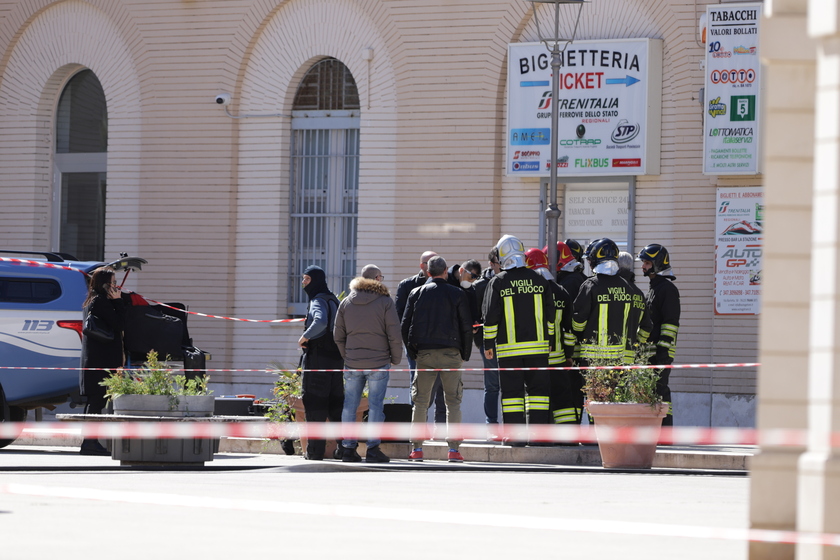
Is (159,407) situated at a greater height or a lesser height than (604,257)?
lesser

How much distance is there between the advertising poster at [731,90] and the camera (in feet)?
59.8

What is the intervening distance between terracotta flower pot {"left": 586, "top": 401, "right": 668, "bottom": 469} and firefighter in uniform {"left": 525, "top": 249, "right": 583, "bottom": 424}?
1074 mm

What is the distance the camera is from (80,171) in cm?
2311

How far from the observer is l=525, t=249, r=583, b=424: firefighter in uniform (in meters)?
15.0

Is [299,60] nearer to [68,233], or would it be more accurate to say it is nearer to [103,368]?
[68,233]

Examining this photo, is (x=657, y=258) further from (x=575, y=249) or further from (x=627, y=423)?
(x=627, y=423)

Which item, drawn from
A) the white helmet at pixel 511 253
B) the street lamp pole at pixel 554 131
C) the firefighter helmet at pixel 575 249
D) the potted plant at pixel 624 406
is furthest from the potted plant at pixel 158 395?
the firefighter helmet at pixel 575 249

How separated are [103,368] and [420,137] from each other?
658 centimetres

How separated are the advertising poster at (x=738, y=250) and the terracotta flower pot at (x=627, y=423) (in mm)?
4932

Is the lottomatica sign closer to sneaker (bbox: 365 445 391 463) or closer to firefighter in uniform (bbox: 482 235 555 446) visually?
firefighter in uniform (bbox: 482 235 555 446)

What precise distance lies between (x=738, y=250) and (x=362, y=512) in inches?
406

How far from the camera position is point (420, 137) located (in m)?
20.4

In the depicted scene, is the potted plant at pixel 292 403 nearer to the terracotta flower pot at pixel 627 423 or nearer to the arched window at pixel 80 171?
the terracotta flower pot at pixel 627 423

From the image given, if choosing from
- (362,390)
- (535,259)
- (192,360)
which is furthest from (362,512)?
(192,360)
